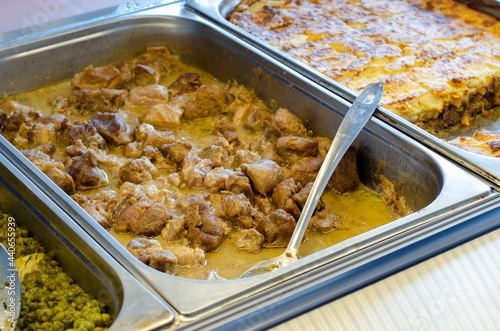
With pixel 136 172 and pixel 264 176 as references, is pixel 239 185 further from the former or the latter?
pixel 136 172

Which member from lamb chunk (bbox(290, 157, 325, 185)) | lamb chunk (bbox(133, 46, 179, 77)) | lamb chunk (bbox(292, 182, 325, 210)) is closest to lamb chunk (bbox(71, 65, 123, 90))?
lamb chunk (bbox(133, 46, 179, 77))

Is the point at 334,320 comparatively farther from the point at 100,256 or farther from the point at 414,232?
the point at 100,256

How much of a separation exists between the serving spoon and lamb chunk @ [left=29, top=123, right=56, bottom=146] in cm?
109

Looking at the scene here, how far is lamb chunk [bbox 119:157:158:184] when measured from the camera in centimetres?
202

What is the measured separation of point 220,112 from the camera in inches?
98.6

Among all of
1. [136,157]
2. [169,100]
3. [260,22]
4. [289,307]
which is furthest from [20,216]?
[260,22]

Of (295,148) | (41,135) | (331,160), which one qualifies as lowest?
(41,135)

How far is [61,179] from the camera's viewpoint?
193 centimetres

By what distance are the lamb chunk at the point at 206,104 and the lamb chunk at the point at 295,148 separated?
42 centimetres

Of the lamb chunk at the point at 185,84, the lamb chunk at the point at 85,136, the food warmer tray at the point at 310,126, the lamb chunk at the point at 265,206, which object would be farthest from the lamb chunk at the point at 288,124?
the lamb chunk at the point at 85,136

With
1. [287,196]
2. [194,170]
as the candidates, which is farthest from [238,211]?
[194,170]

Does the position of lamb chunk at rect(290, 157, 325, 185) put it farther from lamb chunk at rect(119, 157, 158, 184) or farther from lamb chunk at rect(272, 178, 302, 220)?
lamb chunk at rect(119, 157, 158, 184)

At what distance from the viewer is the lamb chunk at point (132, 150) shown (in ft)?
7.25

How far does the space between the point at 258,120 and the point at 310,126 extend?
0.23 metres
